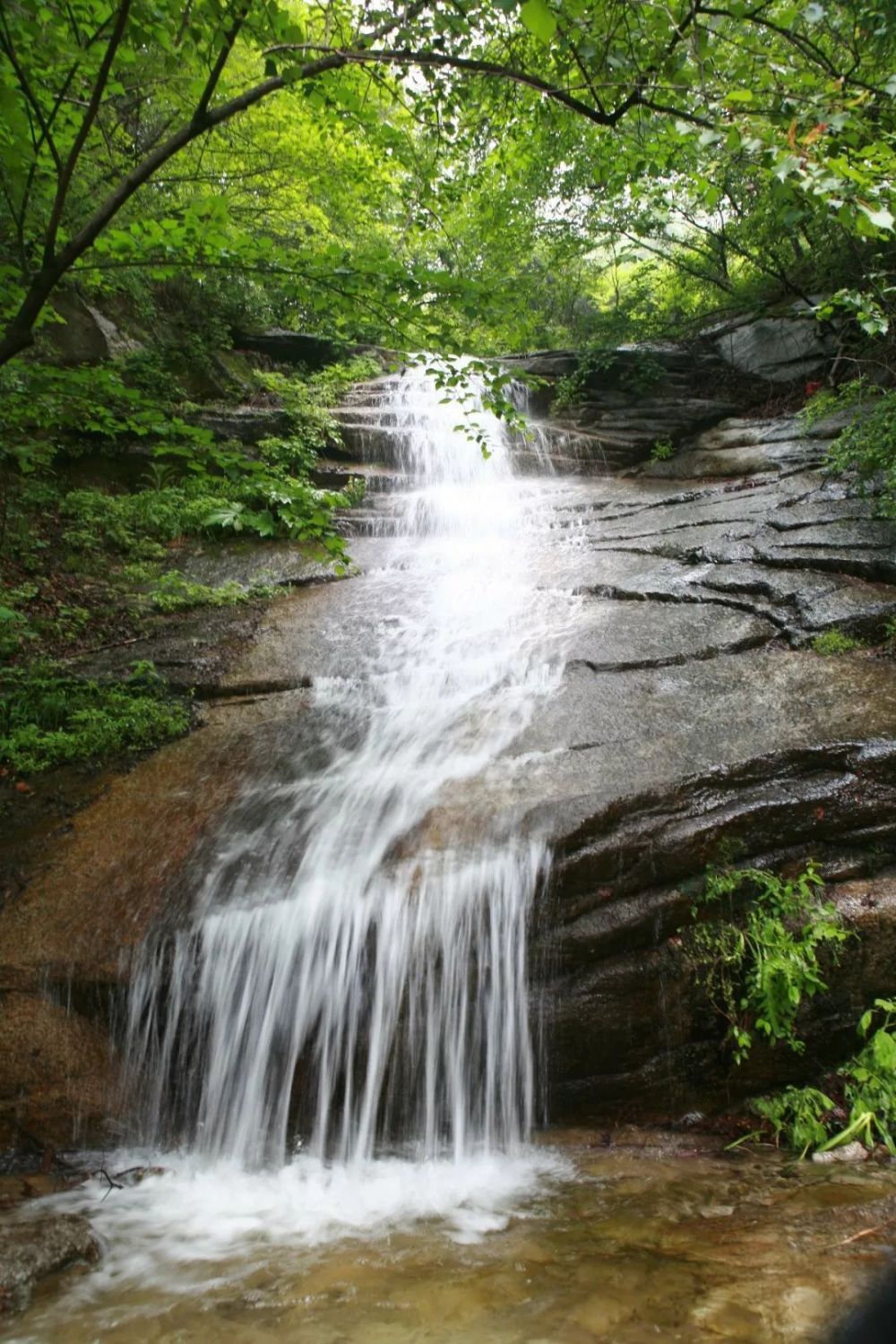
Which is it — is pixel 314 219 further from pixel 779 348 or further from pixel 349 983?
pixel 349 983

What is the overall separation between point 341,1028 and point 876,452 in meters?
6.61

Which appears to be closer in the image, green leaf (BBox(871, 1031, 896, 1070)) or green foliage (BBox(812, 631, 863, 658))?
green leaf (BBox(871, 1031, 896, 1070))

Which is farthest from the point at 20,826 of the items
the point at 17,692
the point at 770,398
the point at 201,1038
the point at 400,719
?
the point at 770,398

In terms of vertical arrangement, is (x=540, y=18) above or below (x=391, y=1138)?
above

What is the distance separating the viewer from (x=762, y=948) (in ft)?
11.9

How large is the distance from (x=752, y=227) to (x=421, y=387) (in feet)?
21.3

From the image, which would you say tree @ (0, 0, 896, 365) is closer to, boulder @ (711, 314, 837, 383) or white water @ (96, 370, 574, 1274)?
white water @ (96, 370, 574, 1274)

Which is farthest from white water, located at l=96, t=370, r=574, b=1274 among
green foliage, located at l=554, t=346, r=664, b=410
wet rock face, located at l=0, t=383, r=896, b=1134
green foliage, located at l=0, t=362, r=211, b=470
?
green foliage, located at l=554, t=346, r=664, b=410

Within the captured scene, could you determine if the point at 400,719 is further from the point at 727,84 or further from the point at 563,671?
the point at 727,84

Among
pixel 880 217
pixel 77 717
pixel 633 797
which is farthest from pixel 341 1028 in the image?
pixel 880 217

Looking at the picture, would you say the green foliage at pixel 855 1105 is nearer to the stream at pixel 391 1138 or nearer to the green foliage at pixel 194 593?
the stream at pixel 391 1138

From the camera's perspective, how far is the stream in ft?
7.65

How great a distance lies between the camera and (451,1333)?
2.19 m

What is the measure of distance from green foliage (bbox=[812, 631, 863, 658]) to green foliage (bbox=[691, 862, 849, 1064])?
88.7 inches
